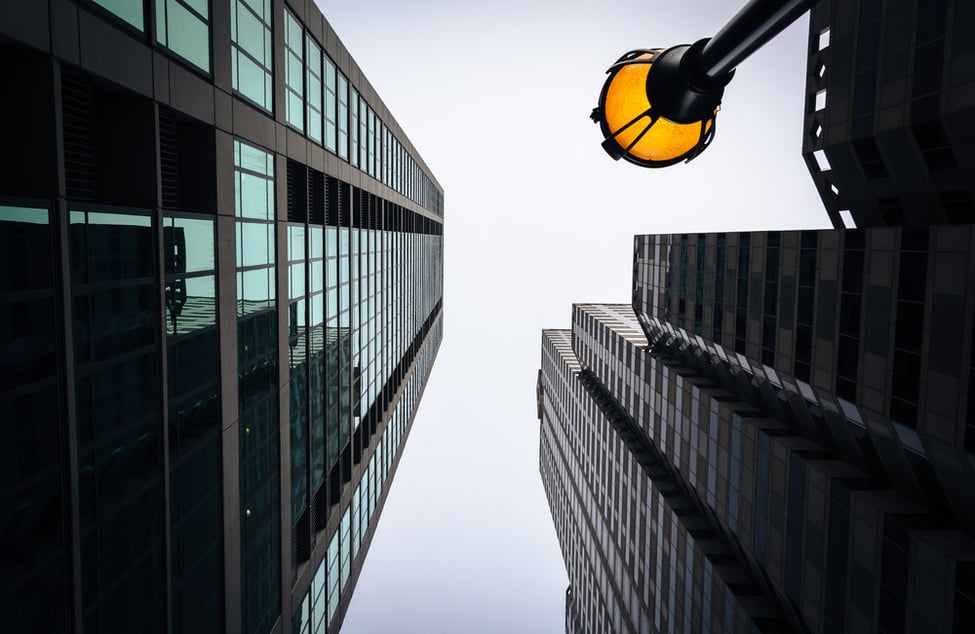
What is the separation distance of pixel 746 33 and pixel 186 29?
17510 mm

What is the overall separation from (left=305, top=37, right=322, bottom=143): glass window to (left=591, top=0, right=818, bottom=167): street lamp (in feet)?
81.3

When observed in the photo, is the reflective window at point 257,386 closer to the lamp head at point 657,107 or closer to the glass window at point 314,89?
the glass window at point 314,89

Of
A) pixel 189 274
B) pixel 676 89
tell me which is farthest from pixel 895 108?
pixel 189 274

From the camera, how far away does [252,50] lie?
66.4 feet

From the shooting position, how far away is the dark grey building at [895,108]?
2077 centimetres

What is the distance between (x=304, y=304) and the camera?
86.8 ft

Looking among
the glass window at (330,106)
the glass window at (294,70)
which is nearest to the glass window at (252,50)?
the glass window at (294,70)

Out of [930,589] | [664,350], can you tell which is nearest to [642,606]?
[664,350]

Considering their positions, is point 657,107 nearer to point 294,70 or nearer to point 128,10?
point 128,10

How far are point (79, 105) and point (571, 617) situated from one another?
97.5m

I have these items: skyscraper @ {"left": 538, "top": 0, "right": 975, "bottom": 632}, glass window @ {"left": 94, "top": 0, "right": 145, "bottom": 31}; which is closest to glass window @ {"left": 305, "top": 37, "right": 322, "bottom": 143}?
glass window @ {"left": 94, "top": 0, "right": 145, "bottom": 31}

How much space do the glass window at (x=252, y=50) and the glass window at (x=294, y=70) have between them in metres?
1.83

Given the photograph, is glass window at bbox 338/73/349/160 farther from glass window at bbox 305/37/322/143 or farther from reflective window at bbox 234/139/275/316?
reflective window at bbox 234/139/275/316

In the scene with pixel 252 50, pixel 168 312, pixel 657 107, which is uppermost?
pixel 252 50
